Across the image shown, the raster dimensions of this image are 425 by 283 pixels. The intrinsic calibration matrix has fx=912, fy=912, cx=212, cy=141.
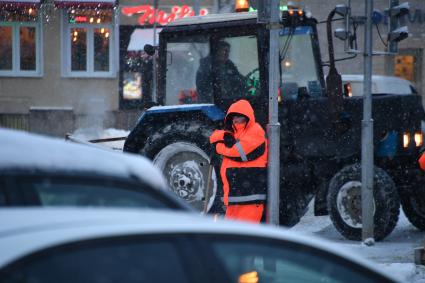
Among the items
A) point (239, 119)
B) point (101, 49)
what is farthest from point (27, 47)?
point (239, 119)

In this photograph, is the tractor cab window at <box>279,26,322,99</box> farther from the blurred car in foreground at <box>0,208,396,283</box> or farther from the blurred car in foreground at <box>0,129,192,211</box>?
the blurred car in foreground at <box>0,208,396,283</box>

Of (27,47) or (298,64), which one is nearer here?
(298,64)

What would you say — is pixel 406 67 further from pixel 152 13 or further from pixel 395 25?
pixel 395 25

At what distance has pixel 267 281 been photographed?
13.6 feet

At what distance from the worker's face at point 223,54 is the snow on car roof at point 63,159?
7388mm

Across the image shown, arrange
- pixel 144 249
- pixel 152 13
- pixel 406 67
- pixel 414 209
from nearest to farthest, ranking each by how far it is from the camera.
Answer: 1. pixel 144 249
2. pixel 414 209
3. pixel 152 13
4. pixel 406 67

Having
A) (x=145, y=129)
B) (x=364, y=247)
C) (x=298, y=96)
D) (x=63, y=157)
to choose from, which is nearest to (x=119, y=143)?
(x=145, y=129)

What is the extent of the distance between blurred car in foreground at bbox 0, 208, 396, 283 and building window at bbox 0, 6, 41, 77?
24.4 m

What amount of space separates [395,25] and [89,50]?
17.8m

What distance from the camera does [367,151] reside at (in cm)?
974

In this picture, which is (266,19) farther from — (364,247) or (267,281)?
(267,281)

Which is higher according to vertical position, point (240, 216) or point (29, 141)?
point (29, 141)

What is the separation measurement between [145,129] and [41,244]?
858cm

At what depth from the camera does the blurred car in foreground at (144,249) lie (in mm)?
2549
